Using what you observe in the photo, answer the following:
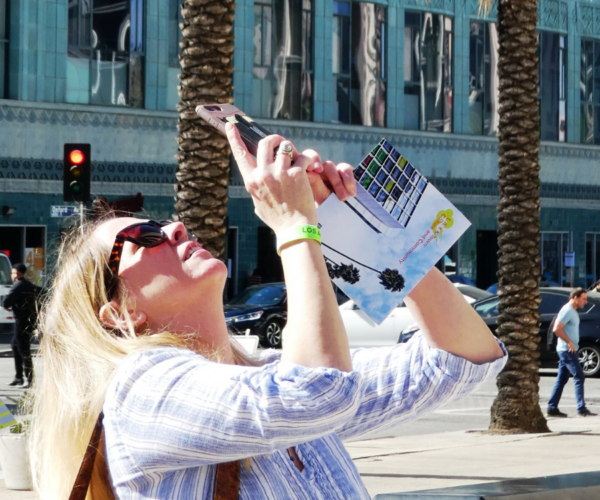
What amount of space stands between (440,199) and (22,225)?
25980 millimetres

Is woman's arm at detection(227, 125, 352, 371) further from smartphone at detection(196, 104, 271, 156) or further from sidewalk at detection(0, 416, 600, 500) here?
sidewalk at detection(0, 416, 600, 500)

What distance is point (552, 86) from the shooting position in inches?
1506

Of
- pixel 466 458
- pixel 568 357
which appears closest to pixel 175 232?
pixel 466 458

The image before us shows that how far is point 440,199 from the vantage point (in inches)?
104

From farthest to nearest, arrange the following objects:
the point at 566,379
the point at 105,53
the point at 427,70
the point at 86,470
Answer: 1. the point at 427,70
2. the point at 105,53
3. the point at 566,379
4. the point at 86,470

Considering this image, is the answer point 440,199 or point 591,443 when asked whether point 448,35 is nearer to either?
point 591,443

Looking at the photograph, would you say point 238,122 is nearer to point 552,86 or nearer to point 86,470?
point 86,470

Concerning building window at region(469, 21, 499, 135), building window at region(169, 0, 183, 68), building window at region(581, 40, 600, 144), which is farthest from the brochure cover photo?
building window at region(581, 40, 600, 144)

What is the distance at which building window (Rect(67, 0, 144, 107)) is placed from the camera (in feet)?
94.6

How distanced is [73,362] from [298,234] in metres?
Answer: 0.54

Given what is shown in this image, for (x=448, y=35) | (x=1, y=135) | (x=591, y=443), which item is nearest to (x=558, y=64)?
(x=448, y=35)

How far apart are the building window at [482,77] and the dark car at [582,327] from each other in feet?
57.1

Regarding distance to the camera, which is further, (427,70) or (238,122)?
(427,70)

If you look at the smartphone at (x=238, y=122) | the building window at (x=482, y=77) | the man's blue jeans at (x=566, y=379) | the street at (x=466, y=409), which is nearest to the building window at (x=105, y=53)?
the street at (x=466, y=409)
